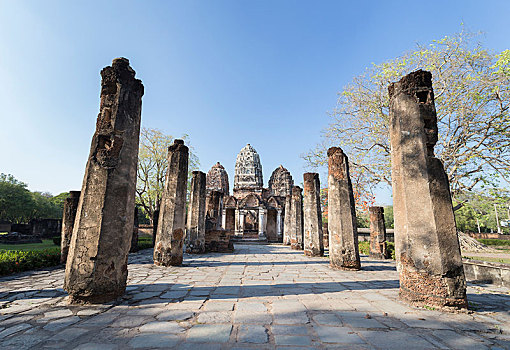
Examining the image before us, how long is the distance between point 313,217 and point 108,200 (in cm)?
844

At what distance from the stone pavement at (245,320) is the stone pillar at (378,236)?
6.27 metres

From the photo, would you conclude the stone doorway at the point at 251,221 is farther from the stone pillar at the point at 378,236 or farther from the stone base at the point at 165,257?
the stone base at the point at 165,257

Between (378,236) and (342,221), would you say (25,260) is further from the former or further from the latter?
(378,236)

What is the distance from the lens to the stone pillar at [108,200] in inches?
147

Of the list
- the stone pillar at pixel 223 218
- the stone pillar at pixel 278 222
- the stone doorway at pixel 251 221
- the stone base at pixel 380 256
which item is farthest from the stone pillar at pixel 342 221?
the stone doorway at pixel 251 221

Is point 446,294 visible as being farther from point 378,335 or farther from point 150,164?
point 150,164

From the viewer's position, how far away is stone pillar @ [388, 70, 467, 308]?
3672 mm

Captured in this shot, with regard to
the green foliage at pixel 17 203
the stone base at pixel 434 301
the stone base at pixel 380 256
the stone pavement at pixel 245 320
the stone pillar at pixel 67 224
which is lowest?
the stone base at pixel 380 256

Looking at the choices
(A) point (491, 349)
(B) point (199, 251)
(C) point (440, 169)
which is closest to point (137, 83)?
(C) point (440, 169)

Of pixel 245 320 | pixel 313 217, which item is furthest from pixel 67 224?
pixel 313 217

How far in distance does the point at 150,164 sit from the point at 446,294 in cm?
2330

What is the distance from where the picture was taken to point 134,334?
264 cm

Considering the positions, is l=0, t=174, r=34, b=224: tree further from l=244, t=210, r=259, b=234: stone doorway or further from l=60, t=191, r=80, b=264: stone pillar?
l=60, t=191, r=80, b=264: stone pillar

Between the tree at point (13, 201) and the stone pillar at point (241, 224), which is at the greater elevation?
the tree at point (13, 201)
